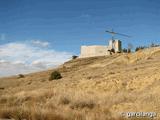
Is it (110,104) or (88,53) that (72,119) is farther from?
(88,53)

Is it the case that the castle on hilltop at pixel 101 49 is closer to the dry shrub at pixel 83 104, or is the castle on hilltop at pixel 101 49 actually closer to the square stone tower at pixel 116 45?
the square stone tower at pixel 116 45

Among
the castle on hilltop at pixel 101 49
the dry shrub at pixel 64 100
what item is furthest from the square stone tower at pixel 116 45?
the dry shrub at pixel 64 100

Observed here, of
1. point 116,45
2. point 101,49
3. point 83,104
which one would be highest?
point 116,45

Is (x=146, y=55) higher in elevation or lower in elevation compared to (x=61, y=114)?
higher

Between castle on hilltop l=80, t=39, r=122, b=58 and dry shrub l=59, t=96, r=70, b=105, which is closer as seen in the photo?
dry shrub l=59, t=96, r=70, b=105

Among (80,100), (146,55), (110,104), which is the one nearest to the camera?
(110,104)

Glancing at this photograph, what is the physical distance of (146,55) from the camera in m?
70.4

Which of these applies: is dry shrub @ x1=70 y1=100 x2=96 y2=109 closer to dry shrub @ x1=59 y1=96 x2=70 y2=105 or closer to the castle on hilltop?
dry shrub @ x1=59 y1=96 x2=70 y2=105

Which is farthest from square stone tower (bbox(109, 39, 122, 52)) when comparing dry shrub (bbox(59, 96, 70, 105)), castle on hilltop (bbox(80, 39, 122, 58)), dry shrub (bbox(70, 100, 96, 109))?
dry shrub (bbox(70, 100, 96, 109))

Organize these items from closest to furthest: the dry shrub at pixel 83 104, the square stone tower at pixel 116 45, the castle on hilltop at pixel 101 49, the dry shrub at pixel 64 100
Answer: the dry shrub at pixel 83 104 < the dry shrub at pixel 64 100 < the castle on hilltop at pixel 101 49 < the square stone tower at pixel 116 45

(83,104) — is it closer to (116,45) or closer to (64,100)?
(64,100)

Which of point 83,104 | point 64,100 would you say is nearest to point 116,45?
point 64,100

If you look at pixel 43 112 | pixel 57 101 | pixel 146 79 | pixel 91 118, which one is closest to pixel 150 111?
pixel 91 118

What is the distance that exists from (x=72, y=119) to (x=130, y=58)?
62.6m
